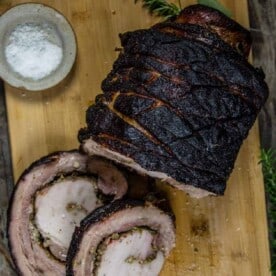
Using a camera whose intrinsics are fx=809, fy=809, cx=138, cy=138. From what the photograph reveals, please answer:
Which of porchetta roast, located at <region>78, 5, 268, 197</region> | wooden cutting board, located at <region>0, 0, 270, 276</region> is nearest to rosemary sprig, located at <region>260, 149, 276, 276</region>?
wooden cutting board, located at <region>0, 0, 270, 276</region>

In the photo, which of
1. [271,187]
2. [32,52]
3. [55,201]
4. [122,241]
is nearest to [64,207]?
[55,201]

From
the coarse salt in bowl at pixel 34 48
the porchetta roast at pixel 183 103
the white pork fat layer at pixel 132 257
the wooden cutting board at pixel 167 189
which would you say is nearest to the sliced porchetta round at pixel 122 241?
the white pork fat layer at pixel 132 257

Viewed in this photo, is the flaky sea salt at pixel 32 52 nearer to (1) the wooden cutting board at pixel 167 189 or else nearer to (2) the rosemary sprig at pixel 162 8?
(1) the wooden cutting board at pixel 167 189

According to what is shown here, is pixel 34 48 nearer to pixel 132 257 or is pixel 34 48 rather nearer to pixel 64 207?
pixel 64 207

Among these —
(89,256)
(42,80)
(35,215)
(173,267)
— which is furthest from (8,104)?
(173,267)

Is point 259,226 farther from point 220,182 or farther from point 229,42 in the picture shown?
point 229,42

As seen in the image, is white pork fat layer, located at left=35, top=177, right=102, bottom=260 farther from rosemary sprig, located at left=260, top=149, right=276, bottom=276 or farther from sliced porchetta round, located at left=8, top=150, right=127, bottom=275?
rosemary sprig, located at left=260, top=149, right=276, bottom=276

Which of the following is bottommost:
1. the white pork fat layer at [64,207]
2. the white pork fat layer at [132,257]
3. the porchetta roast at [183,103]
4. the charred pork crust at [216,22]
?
the white pork fat layer at [132,257]
